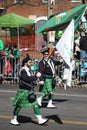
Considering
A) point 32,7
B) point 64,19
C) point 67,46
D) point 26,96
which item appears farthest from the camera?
point 32,7

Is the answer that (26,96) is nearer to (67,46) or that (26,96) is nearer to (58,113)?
(67,46)

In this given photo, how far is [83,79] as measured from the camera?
18.5 meters

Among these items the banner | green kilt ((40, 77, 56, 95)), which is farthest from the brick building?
the banner

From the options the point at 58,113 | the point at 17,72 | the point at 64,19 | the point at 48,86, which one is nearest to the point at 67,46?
the point at 58,113

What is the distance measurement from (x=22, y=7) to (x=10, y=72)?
84.3 ft

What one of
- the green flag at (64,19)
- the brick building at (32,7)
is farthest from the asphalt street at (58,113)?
the brick building at (32,7)

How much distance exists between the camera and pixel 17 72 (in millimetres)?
19344

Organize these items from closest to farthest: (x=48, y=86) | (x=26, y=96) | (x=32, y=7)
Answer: (x=26, y=96) → (x=48, y=86) → (x=32, y=7)

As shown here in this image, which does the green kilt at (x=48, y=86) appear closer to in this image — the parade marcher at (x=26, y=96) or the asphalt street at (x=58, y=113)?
the asphalt street at (x=58, y=113)

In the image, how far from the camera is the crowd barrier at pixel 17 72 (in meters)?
18.4

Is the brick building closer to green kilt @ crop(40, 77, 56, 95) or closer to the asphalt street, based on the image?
the asphalt street

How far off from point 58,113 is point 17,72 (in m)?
7.16

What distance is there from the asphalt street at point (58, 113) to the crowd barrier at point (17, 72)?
1.95m

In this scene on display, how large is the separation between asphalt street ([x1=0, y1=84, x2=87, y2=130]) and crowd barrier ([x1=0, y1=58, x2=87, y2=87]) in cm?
195
